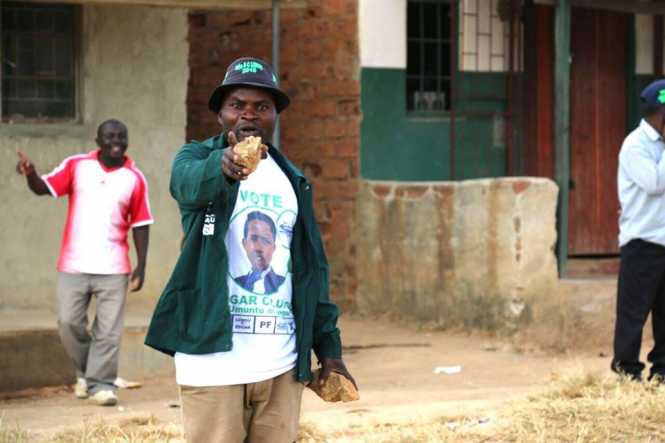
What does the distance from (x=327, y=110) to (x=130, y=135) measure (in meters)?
2.68

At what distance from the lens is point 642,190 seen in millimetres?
7711

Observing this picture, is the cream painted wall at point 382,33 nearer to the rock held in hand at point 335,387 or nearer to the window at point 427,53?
the window at point 427,53

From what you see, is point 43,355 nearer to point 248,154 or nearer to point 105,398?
point 105,398

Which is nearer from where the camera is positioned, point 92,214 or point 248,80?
point 248,80

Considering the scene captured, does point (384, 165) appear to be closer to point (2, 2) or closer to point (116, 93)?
point (116, 93)

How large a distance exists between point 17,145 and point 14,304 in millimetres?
1141

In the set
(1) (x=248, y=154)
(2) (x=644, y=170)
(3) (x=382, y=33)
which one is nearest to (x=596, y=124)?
(3) (x=382, y=33)

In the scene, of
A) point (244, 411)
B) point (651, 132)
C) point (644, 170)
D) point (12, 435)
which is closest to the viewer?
point (244, 411)

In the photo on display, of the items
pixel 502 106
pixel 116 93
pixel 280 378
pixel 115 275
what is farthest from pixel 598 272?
pixel 280 378

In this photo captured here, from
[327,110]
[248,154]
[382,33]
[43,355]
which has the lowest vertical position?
[43,355]

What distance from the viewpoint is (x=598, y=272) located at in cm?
1260

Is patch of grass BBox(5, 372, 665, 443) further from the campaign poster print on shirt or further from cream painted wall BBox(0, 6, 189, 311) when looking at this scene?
cream painted wall BBox(0, 6, 189, 311)

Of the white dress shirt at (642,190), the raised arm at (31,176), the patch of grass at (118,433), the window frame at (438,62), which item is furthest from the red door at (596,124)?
the patch of grass at (118,433)

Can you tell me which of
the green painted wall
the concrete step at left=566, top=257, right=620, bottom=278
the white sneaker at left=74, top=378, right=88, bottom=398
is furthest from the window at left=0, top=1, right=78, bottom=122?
the concrete step at left=566, top=257, right=620, bottom=278
